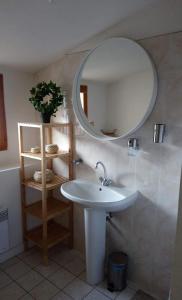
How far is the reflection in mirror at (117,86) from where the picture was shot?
1.60m

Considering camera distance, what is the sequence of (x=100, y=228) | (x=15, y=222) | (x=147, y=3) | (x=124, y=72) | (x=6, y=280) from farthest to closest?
1. (x=15, y=222)
2. (x=6, y=280)
3. (x=100, y=228)
4. (x=124, y=72)
5. (x=147, y=3)

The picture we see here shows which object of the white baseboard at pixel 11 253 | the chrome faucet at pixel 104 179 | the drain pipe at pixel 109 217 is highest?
the chrome faucet at pixel 104 179

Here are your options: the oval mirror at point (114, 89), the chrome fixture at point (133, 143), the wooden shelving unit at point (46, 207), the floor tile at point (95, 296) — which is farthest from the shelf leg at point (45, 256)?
the chrome fixture at point (133, 143)

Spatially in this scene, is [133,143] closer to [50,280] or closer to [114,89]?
[114,89]

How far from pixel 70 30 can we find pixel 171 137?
112 centimetres

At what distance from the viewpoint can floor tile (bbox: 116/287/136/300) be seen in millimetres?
1799

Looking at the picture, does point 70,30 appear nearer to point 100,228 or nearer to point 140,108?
point 140,108

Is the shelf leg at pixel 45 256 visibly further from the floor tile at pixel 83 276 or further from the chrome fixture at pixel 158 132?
the chrome fixture at pixel 158 132

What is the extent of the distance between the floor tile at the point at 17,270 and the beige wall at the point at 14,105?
984mm

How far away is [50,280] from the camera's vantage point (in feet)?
6.46

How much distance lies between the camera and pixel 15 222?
224 centimetres

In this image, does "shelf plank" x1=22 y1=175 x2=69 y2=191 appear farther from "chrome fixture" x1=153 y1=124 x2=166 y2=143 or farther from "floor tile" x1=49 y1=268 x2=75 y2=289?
"chrome fixture" x1=153 y1=124 x2=166 y2=143

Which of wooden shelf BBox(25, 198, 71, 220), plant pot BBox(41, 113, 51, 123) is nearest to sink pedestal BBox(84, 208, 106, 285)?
wooden shelf BBox(25, 198, 71, 220)

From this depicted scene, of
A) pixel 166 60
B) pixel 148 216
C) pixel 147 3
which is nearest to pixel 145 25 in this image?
pixel 147 3
